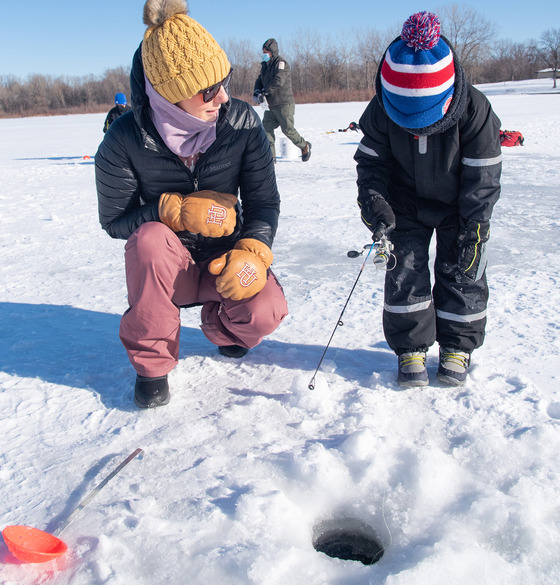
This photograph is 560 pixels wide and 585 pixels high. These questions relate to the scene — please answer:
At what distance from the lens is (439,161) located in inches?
79.2

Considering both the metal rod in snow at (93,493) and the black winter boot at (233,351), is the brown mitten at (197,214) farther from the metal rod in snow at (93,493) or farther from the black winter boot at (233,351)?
the metal rod in snow at (93,493)

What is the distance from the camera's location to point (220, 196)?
216 centimetres

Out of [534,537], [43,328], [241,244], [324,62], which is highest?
[324,62]

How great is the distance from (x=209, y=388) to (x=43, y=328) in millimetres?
1125

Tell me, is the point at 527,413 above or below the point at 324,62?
below

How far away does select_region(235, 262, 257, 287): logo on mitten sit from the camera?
6.50 ft

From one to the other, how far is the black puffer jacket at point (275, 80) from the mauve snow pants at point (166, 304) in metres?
6.22

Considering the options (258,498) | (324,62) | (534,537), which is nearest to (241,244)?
(258,498)

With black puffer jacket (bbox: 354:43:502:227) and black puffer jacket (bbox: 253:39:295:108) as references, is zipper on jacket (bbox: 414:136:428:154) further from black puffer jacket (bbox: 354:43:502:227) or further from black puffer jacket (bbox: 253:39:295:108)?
black puffer jacket (bbox: 253:39:295:108)

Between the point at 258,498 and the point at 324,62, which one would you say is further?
the point at 324,62

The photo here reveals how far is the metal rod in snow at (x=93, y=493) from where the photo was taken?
146 centimetres

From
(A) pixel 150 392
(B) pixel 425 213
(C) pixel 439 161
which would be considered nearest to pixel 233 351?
(A) pixel 150 392

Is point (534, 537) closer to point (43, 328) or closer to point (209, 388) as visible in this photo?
point (209, 388)

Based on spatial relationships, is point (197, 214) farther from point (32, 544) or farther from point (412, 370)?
point (32, 544)
